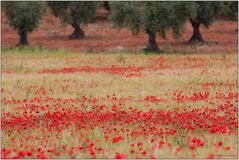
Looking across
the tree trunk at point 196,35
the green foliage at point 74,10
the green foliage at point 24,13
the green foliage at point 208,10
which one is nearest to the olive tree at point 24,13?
the green foliage at point 24,13

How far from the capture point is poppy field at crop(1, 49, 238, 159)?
8.51 meters

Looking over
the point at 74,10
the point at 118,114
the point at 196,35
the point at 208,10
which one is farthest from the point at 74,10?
the point at 118,114

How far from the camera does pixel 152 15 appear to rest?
42.6 metres

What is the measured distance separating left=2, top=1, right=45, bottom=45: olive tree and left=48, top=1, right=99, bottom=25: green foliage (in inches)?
264

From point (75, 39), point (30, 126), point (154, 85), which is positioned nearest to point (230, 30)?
point (75, 39)

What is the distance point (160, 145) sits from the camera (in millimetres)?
8703

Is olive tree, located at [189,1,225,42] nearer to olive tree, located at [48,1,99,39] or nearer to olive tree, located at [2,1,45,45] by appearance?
olive tree, located at [48,1,99,39]

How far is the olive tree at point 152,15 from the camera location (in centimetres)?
4244

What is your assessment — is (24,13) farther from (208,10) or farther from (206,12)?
(208,10)

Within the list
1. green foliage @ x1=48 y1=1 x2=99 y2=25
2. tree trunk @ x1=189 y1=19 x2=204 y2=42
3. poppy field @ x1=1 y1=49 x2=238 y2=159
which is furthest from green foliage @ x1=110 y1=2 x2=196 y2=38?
poppy field @ x1=1 y1=49 x2=238 y2=159

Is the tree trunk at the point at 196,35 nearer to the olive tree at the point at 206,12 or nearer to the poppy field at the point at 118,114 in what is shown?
the olive tree at the point at 206,12

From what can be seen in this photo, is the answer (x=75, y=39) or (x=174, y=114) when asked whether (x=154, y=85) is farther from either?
(x=75, y=39)

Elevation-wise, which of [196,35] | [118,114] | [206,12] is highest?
[118,114]

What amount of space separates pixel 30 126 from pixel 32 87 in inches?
356
